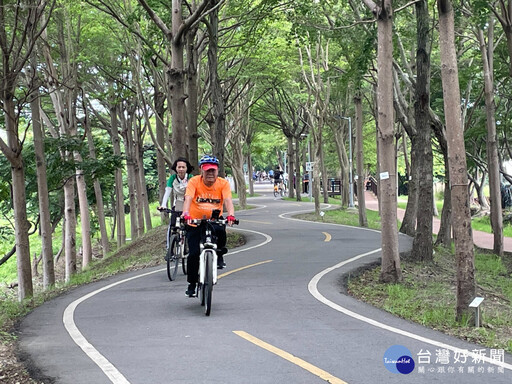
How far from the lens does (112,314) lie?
27.2 ft

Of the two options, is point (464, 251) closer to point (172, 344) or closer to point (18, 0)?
point (172, 344)

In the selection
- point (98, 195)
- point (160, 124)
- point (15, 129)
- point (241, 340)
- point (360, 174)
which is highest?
point (160, 124)

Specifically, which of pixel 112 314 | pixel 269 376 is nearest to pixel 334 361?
pixel 269 376

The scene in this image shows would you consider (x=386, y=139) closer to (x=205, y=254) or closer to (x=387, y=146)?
(x=387, y=146)

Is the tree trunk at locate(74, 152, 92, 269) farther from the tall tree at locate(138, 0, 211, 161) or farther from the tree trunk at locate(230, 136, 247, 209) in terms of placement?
the tree trunk at locate(230, 136, 247, 209)

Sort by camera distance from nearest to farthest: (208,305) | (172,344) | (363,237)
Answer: (172,344) < (208,305) < (363,237)

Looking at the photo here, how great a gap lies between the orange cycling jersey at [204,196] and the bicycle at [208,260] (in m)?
0.24

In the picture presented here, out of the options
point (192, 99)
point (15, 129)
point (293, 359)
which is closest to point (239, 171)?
point (192, 99)

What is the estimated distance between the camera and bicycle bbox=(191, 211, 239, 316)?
7.84 m

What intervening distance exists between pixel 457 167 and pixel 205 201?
11.2ft

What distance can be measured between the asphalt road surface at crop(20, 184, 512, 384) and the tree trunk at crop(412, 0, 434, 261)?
413cm

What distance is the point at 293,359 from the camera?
229 inches

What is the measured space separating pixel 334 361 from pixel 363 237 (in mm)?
14814

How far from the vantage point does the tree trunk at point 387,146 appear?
10969 millimetres
